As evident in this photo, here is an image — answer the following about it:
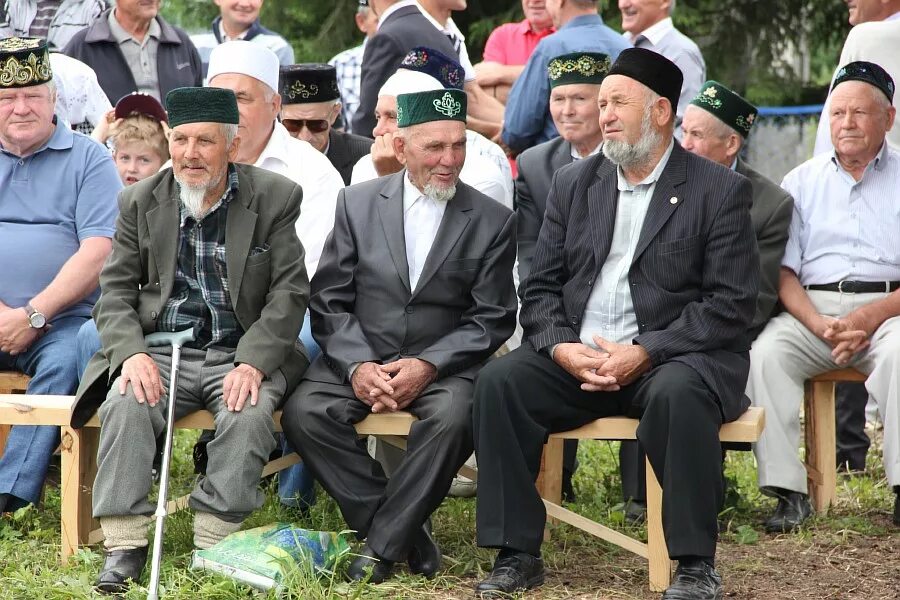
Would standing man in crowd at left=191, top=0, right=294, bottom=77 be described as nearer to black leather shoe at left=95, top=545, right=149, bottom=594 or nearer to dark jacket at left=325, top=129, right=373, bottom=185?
dark jacket at left=325, top=129, right=373, bottom=185

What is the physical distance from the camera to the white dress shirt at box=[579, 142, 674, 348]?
527cm

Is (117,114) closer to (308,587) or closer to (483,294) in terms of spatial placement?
(483,294)

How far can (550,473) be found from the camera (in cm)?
559

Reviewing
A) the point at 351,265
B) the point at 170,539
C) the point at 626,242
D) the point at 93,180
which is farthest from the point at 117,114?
the point at 626,242

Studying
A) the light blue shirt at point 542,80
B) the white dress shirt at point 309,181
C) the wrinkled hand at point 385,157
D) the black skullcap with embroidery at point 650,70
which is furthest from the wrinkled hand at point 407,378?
the light blue shirt at point 542,80

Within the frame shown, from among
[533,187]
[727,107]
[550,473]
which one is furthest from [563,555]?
[727,107]

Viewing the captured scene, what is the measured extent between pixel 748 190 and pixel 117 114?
3.34 meters

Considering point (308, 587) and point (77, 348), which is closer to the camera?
point (308, 587)

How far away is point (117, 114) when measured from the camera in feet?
22.5

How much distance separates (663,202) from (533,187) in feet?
3.97

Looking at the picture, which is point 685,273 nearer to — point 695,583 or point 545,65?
point 695,583

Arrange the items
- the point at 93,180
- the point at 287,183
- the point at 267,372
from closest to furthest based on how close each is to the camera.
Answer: the point at 267,372, the point at 287,183, the point at 93,180

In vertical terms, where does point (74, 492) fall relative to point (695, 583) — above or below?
above

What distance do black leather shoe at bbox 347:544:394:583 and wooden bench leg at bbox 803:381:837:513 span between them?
2.19 m
